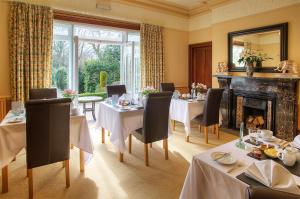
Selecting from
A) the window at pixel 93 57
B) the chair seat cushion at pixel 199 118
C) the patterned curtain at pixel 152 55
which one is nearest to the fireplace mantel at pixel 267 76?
the chair seat cushion at pixel 199 118

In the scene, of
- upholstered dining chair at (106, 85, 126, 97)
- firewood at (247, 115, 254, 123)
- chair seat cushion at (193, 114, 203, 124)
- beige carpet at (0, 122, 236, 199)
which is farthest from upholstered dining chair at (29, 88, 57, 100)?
firewood at (247, 115, 254, 123)

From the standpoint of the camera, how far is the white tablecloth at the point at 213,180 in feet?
4.27

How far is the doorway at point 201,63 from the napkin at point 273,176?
5.15m

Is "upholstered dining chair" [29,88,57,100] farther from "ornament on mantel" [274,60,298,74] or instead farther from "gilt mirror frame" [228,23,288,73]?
"ornament on mantel" [274,60,298,74]

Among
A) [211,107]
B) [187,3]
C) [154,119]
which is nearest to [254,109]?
[211,107]

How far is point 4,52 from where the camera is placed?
4008 millimetres

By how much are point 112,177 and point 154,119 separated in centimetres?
97

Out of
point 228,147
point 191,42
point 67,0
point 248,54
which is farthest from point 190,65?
point 228,147

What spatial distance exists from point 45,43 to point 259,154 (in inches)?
169

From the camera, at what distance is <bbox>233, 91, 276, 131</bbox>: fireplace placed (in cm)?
433

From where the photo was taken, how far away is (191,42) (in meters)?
6.64

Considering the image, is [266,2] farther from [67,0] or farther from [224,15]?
[67,0]

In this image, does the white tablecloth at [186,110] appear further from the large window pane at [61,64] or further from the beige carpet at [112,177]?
the large window pane at [61,64]

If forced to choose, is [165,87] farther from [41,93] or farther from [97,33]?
[41,93]
